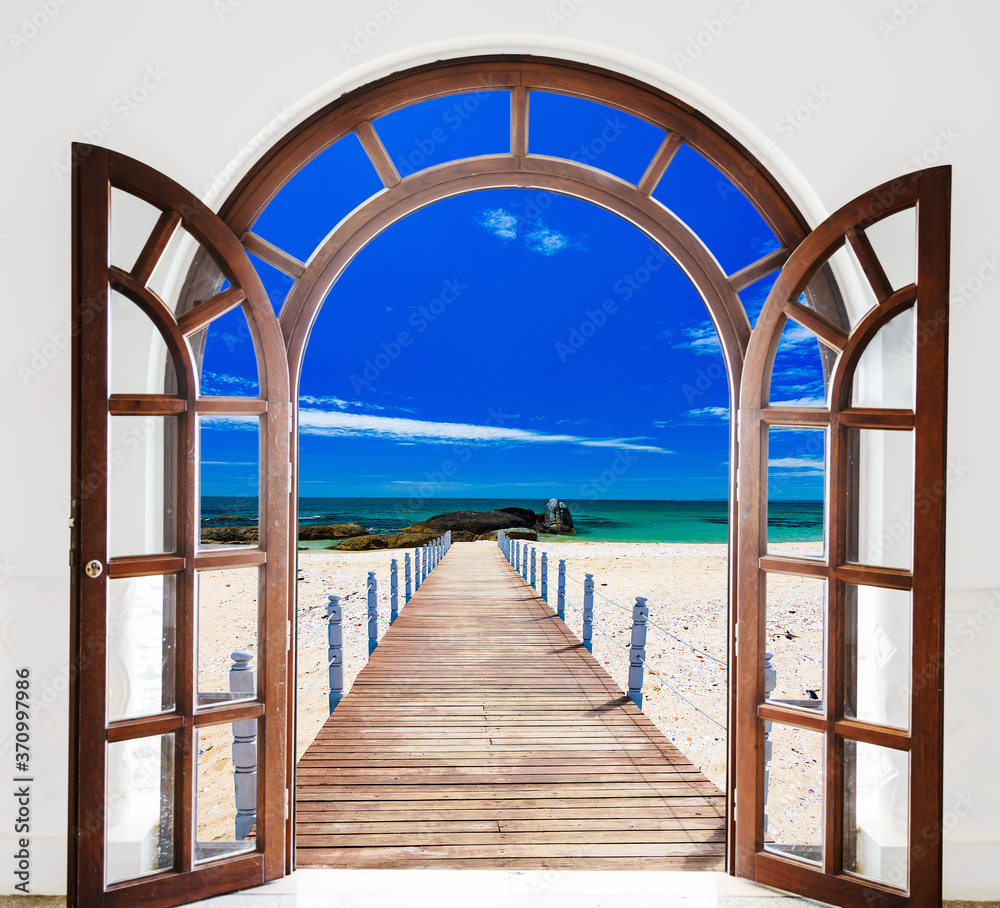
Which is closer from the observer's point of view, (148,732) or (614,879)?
(148,732)

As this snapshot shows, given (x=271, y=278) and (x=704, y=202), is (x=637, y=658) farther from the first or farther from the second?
(x=271, y=278)

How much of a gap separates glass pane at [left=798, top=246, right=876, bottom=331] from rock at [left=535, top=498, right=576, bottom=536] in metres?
29.4

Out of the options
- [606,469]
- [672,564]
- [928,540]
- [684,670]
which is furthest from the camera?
[606,469]

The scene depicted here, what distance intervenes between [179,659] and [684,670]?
22.5ft

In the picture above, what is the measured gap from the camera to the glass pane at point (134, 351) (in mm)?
1917

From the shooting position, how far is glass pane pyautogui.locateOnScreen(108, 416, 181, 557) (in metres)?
1.89

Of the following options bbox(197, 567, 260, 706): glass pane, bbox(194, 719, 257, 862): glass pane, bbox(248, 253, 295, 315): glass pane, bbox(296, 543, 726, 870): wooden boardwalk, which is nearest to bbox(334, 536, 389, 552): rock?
bbox(197, 567, 260, 706): glass pane

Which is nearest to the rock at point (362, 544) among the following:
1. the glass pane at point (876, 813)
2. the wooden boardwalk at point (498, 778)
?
the wooden boardwalk at point (498, 778)

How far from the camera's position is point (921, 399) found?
168cm

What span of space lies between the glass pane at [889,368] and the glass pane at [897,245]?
0.15 m

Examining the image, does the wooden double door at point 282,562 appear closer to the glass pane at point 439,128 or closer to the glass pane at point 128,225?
the glass pane at point 128,225

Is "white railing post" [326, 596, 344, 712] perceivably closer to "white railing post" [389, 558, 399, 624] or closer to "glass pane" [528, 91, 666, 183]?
"white railing post" [389, 558, 399, 624]

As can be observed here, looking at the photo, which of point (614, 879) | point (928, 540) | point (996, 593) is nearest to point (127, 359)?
point (614, 879)

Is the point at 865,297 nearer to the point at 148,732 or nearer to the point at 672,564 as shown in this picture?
the point at 148,732
